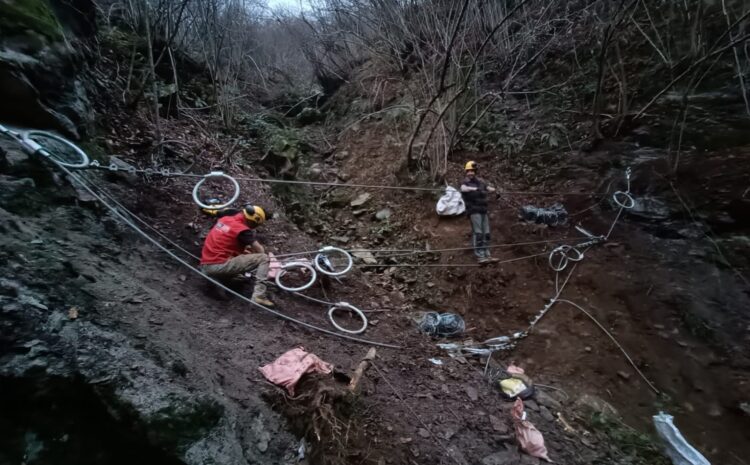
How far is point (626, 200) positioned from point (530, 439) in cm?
A: 368

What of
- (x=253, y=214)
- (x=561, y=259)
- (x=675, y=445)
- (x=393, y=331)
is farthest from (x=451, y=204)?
(x=675, y=445)

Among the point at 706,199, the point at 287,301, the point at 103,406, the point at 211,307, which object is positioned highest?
the point at 103,406

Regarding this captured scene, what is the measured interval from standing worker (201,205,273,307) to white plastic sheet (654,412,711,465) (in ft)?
12.5

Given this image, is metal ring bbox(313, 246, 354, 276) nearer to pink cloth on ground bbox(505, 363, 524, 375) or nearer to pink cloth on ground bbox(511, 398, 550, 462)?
pink cloth on ground bbox(505, 363, 524, 375)

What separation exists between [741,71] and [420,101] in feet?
14.2

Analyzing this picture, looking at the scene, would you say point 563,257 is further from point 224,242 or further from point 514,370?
point 224,242

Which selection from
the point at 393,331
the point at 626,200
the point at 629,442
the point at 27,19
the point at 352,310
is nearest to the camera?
the point at 27,19

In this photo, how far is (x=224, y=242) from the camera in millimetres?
3432

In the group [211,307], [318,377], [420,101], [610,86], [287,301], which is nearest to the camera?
[318,377]

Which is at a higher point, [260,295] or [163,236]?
[163,236]

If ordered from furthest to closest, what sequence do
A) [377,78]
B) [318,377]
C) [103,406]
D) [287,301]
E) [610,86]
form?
[377,78]
[610,86]
[287,301]
[318,377]
[103,406]

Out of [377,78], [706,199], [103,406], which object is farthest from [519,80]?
[103,406]

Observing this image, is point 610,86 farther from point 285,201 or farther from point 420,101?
point 285,201

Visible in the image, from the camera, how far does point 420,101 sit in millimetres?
6645
